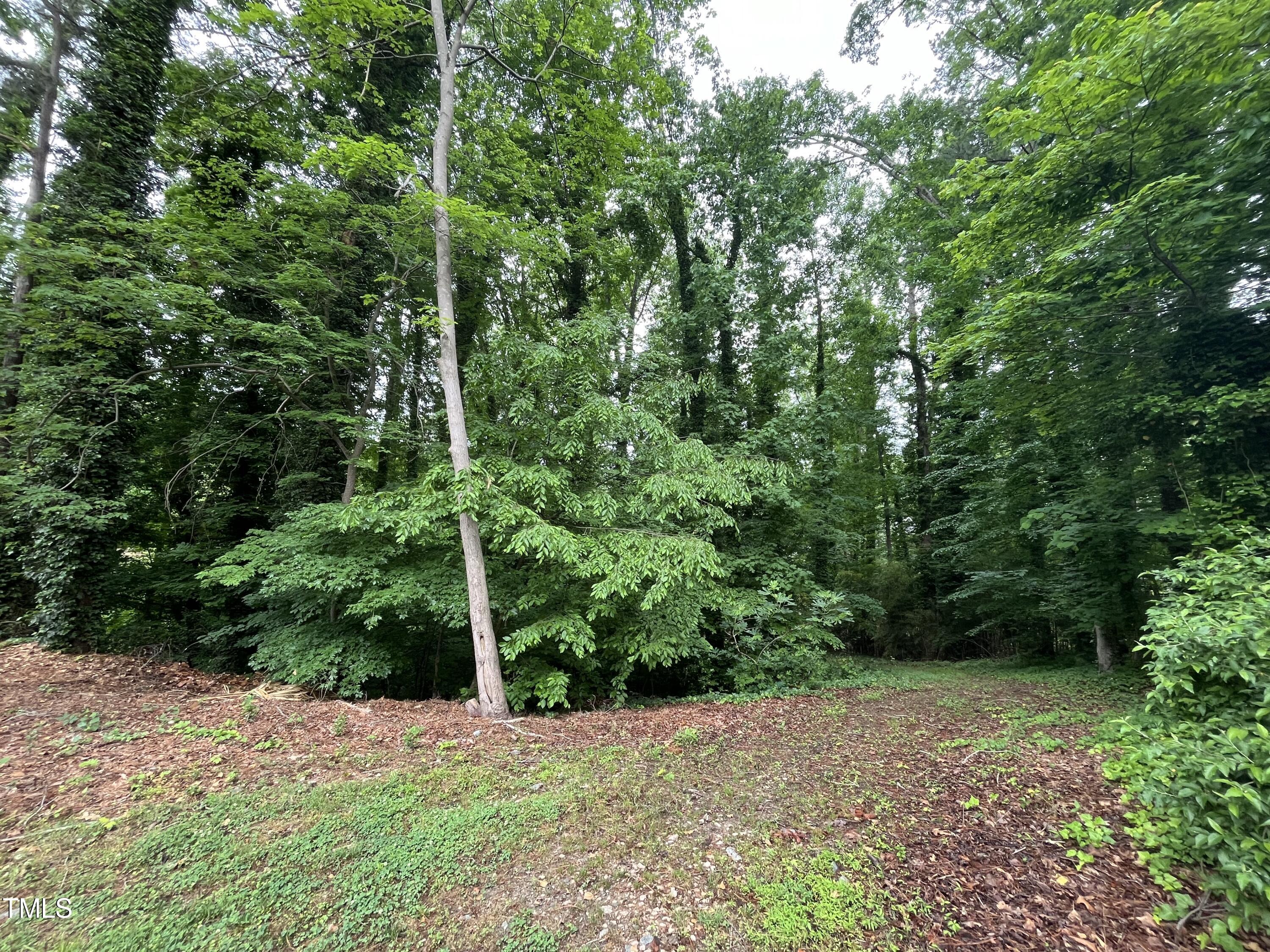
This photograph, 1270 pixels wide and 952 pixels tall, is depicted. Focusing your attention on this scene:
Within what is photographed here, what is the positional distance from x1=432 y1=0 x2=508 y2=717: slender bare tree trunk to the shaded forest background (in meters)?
0.31

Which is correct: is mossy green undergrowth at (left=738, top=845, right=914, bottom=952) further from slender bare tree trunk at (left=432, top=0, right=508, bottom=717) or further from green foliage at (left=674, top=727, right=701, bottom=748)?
slender bare tree trunk at (left=432, top=0, right=508, bottom=717)

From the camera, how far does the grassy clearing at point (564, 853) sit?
2307mm

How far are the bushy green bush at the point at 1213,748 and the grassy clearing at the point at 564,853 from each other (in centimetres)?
50

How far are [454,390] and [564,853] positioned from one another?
4.99m

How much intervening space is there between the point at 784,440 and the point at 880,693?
4988mm

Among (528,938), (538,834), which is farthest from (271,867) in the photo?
(528,938)

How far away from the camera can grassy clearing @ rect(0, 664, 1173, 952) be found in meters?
2.31

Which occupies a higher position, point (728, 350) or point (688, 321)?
point (688, 321)

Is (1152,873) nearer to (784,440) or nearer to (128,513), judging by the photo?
(784,440)

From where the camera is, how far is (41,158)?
6781 millimetres

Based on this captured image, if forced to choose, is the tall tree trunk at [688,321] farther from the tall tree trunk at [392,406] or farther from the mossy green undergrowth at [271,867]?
the mossy green undergrowth at [271,867]

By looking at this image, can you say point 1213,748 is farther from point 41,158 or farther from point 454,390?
point 41,158

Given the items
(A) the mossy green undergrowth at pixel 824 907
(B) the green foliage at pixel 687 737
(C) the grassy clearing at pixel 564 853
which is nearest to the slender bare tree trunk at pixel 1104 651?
(C) the grassy clearing at pixel 564 853

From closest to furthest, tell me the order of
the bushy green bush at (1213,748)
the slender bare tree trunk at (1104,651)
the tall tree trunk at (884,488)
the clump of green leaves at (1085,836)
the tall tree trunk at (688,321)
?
the bushy green bush at (1213,748)
the clump of green leaves at (1085,836)
the slender bare tree trunk at (1104,651)
the tall tree trunk at (688,321)
the tall tree trunk at (884,488)
